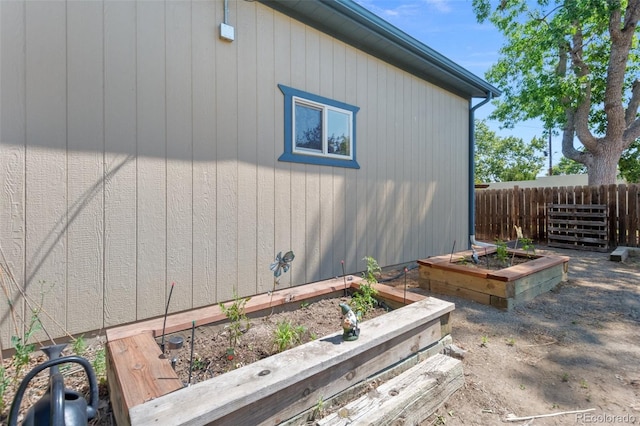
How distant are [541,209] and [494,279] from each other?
6332mm

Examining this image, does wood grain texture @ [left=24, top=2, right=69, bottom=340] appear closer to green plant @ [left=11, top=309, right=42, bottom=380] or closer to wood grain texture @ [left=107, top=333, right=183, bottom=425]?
green plant @ [left=11, top=309, right=42, bottom=380]

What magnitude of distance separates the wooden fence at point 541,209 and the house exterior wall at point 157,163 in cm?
642

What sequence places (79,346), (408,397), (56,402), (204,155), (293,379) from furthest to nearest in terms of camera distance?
(204,155) → (79,346) → (408,397) → (293,379) → (56,402)

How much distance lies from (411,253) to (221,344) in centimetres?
364

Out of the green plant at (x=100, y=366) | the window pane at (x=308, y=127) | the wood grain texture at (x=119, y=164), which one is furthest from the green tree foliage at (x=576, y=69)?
the green plant at (x=100, y=366)

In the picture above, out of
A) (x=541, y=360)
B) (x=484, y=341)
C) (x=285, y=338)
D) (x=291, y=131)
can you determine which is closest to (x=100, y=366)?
(x=285, y=338)

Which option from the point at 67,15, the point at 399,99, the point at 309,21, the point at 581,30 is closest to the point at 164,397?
the point at 67,15

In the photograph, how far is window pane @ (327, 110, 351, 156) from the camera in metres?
3.83

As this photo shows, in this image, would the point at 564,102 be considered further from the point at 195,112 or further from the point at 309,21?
the point at 195,112

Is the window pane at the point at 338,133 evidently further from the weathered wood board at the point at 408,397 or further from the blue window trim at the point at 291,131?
the weathered wood board at the point at 408,397

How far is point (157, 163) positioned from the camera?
259 centimetres

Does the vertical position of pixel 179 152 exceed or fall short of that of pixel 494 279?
it exceeds it

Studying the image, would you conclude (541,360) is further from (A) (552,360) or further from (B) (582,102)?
(B) (582,102)

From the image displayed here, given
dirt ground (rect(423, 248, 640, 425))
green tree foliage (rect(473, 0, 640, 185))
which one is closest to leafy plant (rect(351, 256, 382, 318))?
dirt ground (rect(423, 248, 640, 425))
